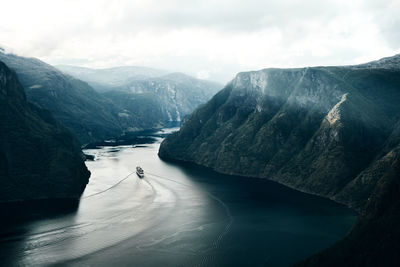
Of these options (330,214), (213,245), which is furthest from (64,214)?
(330,214)

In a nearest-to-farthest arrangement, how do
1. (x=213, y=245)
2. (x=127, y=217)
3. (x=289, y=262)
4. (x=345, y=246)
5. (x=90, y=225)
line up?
1. (x=345, y=246)
2. (x=289, y=262)
3. (x=213, y=245)
4. (x=90, y=225)
5. (x=127, y=217)

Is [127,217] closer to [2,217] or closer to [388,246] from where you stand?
[2,217]

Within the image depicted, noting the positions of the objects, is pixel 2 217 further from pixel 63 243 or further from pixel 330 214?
pixel 330 214

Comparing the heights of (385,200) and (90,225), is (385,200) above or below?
above

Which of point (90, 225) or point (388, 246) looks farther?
point (90, 225)

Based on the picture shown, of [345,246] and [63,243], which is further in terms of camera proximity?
[63,243]

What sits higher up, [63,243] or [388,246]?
[388,246]

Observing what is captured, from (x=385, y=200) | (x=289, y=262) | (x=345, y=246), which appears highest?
(x=385, y=200)

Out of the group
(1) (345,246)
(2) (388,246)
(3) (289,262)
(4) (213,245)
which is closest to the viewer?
(2) (388,246)

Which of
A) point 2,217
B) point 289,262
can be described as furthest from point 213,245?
point 2,217
